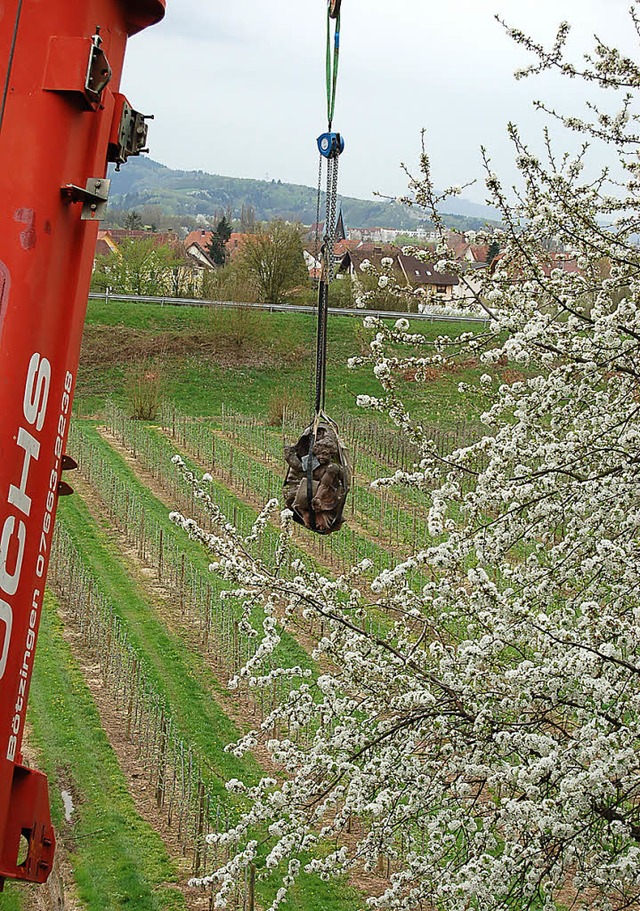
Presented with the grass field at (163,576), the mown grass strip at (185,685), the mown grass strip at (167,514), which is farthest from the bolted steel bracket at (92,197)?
the mown grass strip at (167,514)

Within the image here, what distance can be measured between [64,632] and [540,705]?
7.94 meters

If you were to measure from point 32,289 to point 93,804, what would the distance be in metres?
6.17

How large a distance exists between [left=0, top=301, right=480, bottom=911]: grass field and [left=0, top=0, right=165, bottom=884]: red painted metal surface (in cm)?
293

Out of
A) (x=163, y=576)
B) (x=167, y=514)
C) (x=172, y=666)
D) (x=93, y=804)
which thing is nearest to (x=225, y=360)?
(x=167, y=514)

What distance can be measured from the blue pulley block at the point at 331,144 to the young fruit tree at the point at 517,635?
44.5 inches

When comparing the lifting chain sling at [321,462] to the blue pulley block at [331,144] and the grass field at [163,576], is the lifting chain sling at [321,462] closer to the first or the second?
the blue pulley block at [331,144]

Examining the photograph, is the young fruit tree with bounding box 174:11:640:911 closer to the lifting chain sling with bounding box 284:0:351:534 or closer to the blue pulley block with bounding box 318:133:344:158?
the lifting chain sling with bounding box 284:0:351:534

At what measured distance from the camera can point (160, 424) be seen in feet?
77.5

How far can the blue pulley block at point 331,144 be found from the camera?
3.81m

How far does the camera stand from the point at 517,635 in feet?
13.1

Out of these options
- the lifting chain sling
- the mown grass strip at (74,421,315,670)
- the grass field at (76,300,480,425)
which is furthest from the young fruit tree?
the grass field at (76,300,480,425)

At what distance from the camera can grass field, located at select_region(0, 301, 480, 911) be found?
686cm

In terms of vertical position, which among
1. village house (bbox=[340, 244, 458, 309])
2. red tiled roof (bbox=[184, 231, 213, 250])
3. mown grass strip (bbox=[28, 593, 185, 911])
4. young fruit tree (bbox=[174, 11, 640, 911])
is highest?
red tiled roof (bbox=[184, 231, 213, 250])

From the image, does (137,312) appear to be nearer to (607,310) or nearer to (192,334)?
(192,334)
